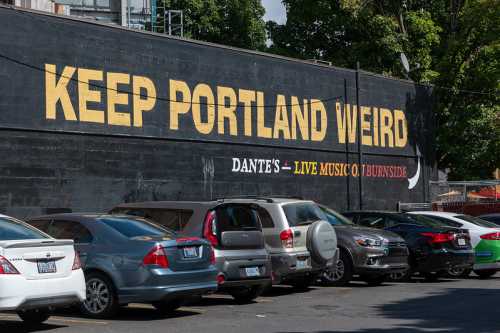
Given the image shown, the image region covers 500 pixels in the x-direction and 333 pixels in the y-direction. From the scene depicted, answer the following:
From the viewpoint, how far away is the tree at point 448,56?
136ft

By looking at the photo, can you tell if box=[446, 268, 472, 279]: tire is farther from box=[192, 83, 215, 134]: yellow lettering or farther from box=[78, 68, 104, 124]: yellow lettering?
box=[78, 68, 104, 124]: yellow lettering

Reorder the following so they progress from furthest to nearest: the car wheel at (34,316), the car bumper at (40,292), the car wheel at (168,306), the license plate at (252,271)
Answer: the license plate at (252,271) → the car wheel at (168,306) → the car wheel at (34,316) → the car bumper at (40,292)

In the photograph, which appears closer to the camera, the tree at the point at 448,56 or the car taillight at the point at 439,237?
the car taillight at the point at 439,237

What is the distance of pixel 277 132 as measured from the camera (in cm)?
2928

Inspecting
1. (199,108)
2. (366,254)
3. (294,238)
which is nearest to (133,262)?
(294,238)

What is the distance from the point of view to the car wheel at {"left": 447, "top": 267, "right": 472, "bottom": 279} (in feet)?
67.3

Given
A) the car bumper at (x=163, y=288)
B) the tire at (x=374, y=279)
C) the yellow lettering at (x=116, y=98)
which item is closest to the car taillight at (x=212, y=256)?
the car bumper at (x=163, y=288)

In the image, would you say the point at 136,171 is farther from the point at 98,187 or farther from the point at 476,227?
the point at 476,227

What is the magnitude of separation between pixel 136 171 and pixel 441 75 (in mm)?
23180

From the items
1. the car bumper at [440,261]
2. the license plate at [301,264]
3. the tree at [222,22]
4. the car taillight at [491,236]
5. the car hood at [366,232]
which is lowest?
the car bumper at [440,261]

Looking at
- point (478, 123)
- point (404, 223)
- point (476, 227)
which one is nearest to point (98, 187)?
point (404, 223)

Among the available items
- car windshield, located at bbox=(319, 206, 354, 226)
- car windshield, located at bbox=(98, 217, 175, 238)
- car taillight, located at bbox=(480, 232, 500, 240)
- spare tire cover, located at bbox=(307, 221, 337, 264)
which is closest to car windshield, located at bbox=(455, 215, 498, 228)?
car taillight, located at bbox=(480, 232, 500, 240)

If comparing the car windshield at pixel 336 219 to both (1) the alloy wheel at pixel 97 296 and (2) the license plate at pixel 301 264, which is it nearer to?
(2) the license plate at pixel 301 264

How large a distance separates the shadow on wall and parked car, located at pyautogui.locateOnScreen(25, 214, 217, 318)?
7.74ft
